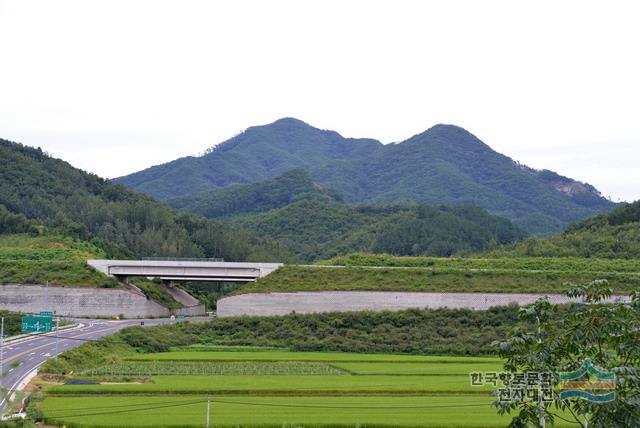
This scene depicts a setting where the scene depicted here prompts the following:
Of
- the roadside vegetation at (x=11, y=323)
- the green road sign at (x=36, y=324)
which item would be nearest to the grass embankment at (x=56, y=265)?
the roadside vegetation at (x=11, y=323)

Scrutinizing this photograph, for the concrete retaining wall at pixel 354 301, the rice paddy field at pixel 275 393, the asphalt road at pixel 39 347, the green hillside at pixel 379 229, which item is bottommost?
the rice paddy field at pixel 275 393

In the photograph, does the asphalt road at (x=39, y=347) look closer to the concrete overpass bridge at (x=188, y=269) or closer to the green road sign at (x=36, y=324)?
the green road sign at (x=36, y=324)

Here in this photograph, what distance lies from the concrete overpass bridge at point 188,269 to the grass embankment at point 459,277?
9.92ft

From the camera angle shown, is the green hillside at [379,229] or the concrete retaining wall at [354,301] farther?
the green hillside at [379,229]

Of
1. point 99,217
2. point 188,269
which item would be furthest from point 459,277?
point 99,217

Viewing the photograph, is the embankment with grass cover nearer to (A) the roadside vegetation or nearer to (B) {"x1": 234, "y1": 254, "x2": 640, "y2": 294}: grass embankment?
(B) {"x1": 234, "y1": 254, "x2": 640, "y2": 294}: grass embankment

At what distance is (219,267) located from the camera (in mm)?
76062

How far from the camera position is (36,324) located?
4741 cm

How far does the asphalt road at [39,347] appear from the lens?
39.8 meters

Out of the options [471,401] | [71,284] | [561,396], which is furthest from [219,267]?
[561,396]

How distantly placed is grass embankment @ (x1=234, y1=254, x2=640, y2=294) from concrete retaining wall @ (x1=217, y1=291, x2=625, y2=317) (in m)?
0.66

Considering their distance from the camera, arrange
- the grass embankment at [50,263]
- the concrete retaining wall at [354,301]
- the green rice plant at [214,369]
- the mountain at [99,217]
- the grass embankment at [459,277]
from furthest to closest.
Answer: the mountain at [99,217], the grass embankment at [50,263], the grass embankment at [459,277], the concrete retaining wall at [354,301], the green rice plant at [214,369]

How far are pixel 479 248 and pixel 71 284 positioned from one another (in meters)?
78.9

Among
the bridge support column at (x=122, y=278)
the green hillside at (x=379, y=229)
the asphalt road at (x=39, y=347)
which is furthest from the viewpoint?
the green hillside at (x=379, y=229)
